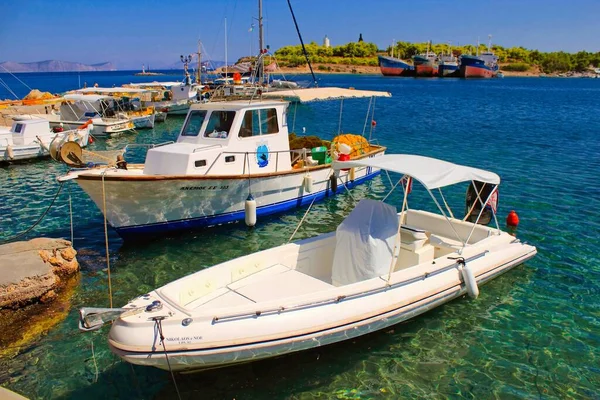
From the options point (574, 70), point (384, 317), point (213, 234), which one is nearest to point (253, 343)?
point (384, 317)

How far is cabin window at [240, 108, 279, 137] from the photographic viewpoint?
13.7 meters

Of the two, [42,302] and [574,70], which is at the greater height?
[574,70]

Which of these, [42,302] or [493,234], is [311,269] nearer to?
[493,234]

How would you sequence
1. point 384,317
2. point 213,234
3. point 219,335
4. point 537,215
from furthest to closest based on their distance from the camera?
point 537,215
point 213,234
point 384,317
point 219,335

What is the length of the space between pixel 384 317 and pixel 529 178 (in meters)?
15.0

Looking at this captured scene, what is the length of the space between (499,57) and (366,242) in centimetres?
19421

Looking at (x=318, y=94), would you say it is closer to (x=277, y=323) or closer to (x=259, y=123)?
(x=259, y=123)

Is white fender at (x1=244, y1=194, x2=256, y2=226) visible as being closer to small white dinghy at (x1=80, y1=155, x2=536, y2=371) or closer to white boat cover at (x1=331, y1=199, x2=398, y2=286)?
small white dinghy at (x1=80, y1=155, x2=536, y2=371)

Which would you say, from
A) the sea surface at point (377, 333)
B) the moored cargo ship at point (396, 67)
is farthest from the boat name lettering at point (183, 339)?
the moored cargo ship at point (396, 67)

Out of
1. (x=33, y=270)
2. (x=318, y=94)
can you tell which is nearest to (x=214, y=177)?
(x=33, y=270)

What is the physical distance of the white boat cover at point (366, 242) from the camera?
7887mm

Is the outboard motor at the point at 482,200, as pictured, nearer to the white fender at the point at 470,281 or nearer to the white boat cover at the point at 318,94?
the white fender at the point at 470,281

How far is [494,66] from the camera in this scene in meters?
140

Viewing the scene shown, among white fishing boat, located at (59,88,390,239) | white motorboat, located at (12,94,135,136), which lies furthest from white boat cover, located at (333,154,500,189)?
white motorboat, located at (12,94,135,136)
